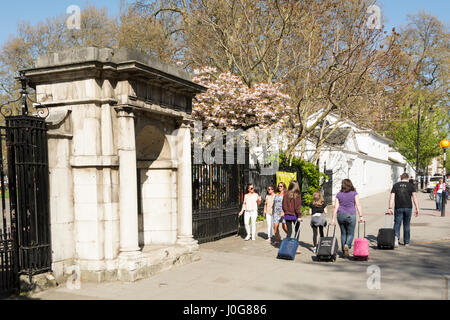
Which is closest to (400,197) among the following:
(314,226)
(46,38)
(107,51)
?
(314,226)

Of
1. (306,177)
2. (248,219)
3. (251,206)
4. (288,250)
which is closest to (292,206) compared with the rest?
(288,250)

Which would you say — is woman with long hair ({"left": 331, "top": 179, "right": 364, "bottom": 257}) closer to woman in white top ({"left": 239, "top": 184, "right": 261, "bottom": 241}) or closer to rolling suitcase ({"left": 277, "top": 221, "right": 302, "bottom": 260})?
rolling suitcase ({"left": 277, "top": 221, "right": 302, "bottom": 260})

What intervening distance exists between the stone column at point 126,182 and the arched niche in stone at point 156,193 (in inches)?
68.7

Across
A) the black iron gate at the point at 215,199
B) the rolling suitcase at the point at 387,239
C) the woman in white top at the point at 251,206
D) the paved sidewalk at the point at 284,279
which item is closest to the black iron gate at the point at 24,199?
the paved sidewalk at the point at 284,279

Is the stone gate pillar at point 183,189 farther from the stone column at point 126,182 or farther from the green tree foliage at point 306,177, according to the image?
the green tree foliage at point 306,177

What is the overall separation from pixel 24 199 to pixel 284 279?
4.67 meters

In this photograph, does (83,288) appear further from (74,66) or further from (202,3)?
(202,3)

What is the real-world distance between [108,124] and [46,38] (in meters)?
27.2

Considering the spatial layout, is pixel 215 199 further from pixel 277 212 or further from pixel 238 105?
pixel 238 105

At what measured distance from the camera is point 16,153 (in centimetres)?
665

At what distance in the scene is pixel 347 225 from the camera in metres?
9.67

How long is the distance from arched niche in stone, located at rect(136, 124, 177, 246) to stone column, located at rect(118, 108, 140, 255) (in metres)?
1.75

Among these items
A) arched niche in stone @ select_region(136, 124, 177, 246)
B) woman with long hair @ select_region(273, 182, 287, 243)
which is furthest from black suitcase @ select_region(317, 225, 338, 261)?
arched niche in stone @ select_region(136, 124, 177, 246)

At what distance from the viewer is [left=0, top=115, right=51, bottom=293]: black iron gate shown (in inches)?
261
